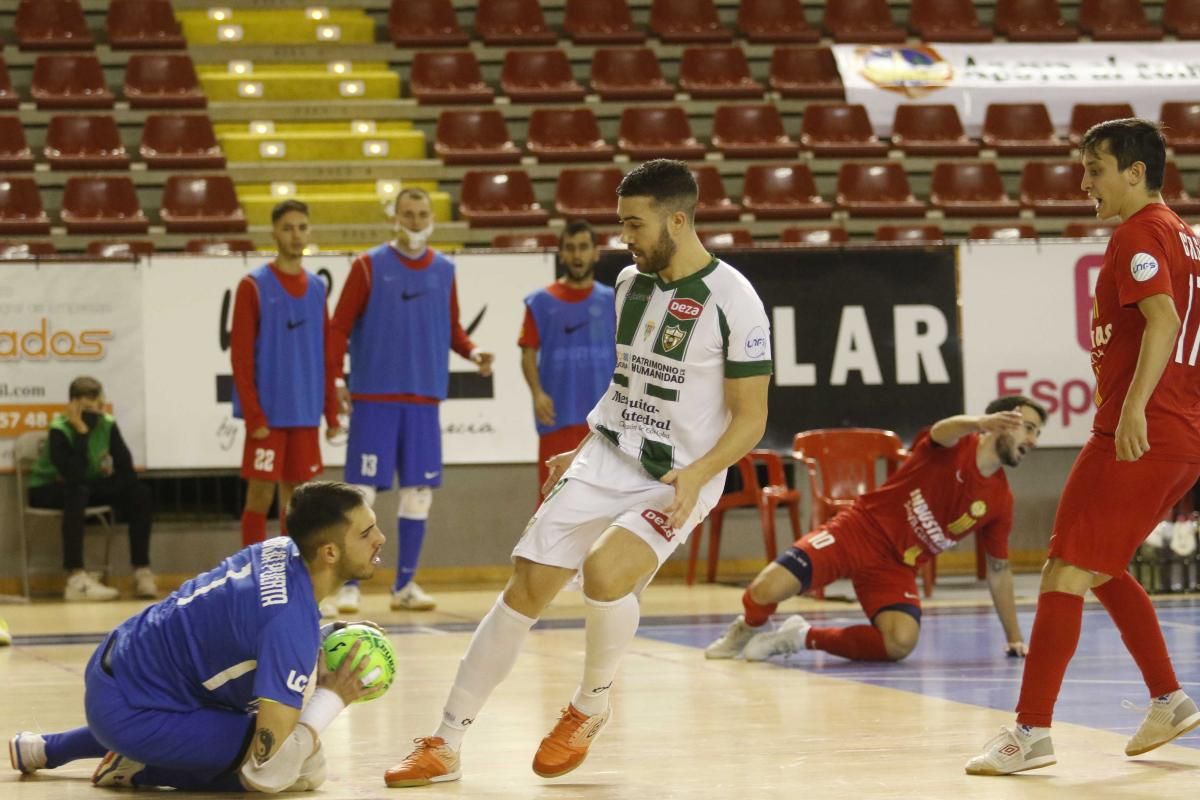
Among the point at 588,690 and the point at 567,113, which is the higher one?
the point at 567,113

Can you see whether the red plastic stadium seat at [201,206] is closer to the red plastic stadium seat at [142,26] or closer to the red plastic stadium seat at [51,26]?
the red plastic stadium seat at [142,26]

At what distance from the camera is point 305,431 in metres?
9.48

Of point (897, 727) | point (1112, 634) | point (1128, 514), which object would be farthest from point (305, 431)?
point (1128, 514)

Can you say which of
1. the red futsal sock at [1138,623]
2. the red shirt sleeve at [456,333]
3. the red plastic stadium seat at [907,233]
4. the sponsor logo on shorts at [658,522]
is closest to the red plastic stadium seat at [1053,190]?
the red plastic stadium seat at [907,233]

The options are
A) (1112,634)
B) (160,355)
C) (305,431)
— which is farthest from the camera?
(160,355)

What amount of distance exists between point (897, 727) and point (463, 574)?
693 centimetres

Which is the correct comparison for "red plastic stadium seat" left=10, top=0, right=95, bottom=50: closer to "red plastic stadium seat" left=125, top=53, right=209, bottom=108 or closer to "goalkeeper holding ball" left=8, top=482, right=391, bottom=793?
"red plastic stadium seat" left=125, top=53, right=209, bottom=108

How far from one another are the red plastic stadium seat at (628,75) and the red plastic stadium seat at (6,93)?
17.2ft

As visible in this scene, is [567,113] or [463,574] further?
[567,113]

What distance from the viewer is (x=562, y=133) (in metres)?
15.4

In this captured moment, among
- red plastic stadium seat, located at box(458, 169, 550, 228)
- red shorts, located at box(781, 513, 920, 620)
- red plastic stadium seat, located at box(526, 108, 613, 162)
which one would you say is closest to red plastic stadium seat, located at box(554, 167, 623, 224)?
red plastic stadium seat, located at box(458, 169, 550, 228)

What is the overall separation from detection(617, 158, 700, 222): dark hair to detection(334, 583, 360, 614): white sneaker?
5.32 m

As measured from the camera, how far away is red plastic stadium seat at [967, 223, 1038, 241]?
1427cm

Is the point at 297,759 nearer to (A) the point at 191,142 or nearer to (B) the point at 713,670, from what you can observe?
(B) the point at 713,670
